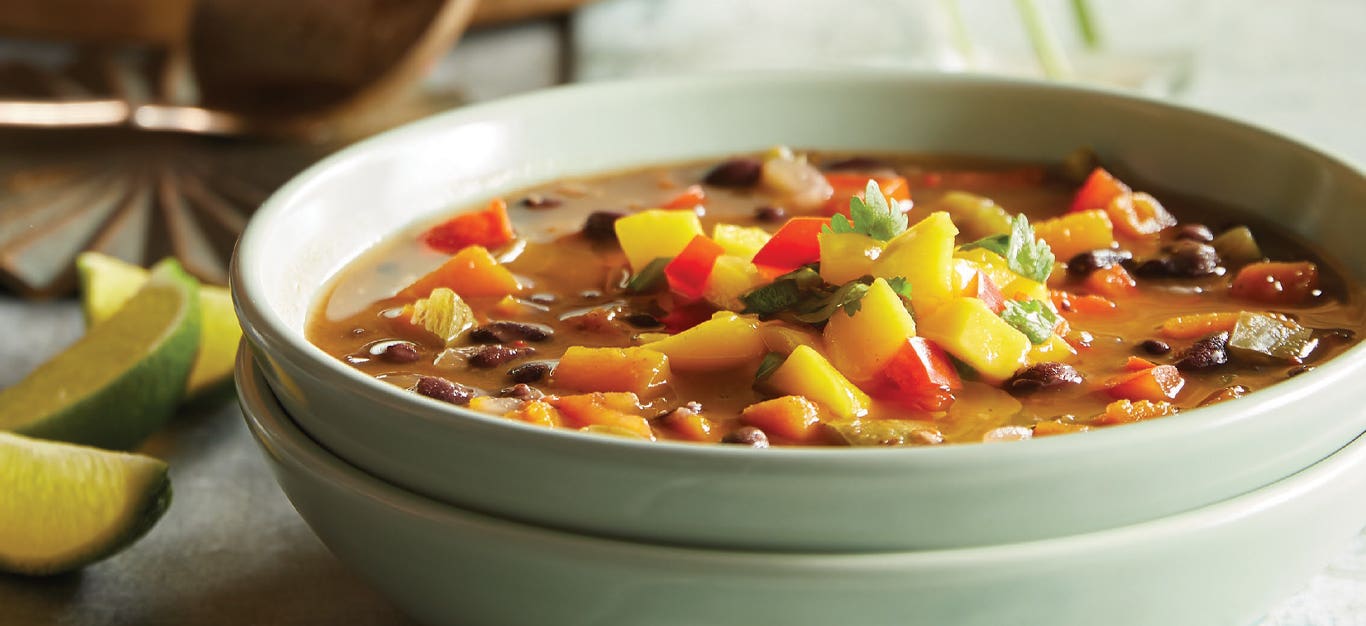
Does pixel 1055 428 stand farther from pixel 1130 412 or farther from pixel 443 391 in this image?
pixel 443 391

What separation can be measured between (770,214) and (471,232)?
2.28 feet

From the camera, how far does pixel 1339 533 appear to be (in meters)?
2.20

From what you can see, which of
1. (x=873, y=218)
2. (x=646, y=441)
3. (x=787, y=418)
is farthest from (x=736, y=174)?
(x=646, y=441)

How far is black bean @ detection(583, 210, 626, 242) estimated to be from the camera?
10.8 feet

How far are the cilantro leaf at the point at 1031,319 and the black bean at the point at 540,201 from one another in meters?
1.27

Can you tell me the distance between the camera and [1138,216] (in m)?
3.36

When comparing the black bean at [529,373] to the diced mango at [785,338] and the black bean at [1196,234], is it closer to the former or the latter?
the diced mango at [785,338]

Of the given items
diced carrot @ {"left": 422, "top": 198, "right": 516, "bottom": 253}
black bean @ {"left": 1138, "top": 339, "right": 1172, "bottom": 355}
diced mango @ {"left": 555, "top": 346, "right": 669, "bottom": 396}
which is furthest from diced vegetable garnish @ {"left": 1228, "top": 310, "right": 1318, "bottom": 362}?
diced carrot @ {"left": 422, "top": 198, "right": 516, "bottom": 253}

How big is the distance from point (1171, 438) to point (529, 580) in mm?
857

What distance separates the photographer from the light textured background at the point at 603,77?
2.71 metres

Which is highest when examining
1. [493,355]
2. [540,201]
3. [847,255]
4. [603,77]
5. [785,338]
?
[847,255]

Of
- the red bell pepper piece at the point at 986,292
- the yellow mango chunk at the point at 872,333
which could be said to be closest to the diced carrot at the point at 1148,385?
the red bell pepper piece at the point at 986,292

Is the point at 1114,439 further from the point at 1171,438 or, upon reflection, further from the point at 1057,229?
the point at 1057,229

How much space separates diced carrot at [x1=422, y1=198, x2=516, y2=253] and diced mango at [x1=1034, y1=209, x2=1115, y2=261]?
119cm
